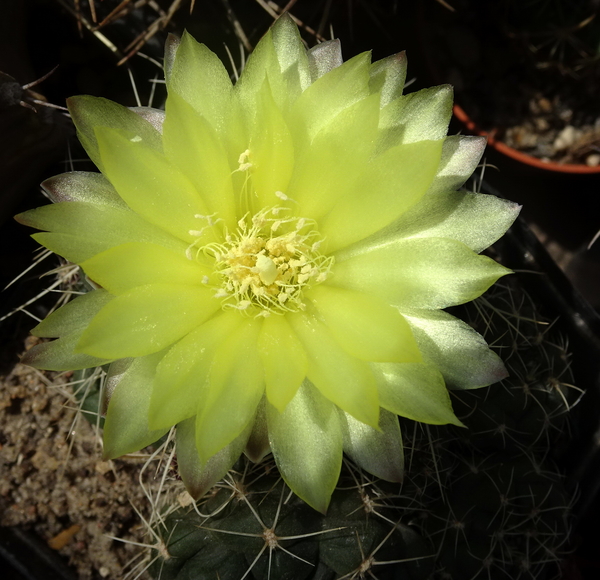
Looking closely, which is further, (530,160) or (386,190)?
(530,160)

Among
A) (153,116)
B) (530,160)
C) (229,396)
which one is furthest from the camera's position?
(530,160)

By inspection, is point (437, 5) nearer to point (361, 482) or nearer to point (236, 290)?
point (236, 290)

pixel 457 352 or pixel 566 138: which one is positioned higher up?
pixel 566 138

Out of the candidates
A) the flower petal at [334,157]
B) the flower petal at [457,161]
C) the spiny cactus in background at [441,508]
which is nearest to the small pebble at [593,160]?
the spiny cactus in background at [441,508]

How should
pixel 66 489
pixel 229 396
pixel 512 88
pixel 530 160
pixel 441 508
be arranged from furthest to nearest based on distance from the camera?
pixel 512 88 < pixel 530 160 < pixel 66 489 < pixel 441 508 < pixel 229 396

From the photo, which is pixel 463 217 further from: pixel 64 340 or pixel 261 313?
pixel 64 340

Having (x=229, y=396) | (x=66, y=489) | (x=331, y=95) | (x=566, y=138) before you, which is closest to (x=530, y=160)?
(x=566, y=138)

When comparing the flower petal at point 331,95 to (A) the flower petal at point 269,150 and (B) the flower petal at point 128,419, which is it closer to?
(A) the flower petal at point 269,150

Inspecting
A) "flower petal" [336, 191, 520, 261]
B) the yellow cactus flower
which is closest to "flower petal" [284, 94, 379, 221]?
the yellow cactus flower
